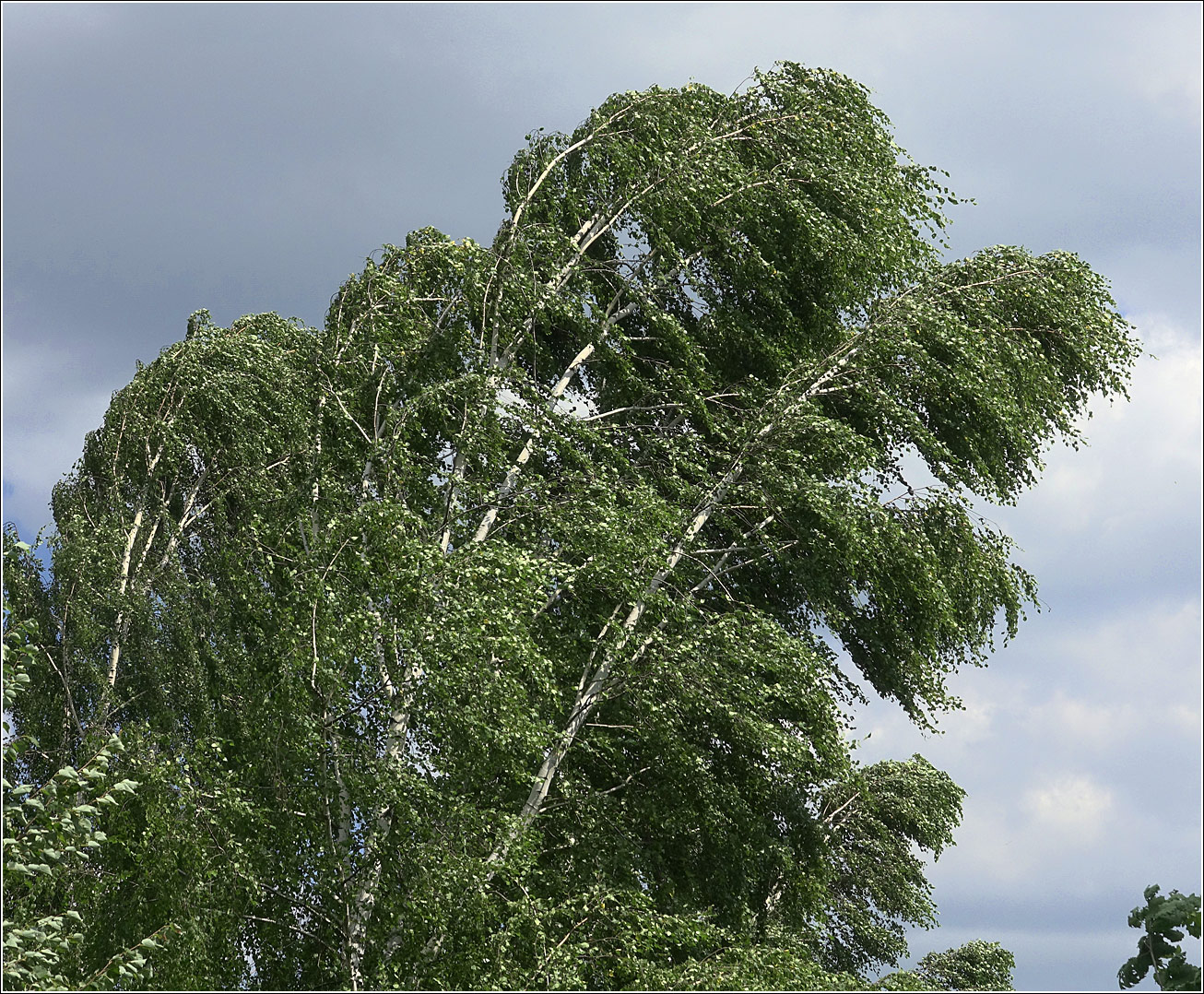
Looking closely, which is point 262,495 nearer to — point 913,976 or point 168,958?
point 168,958

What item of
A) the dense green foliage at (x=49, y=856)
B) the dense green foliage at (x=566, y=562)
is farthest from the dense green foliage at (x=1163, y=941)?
the dense green foliage at (x=49, y=856)

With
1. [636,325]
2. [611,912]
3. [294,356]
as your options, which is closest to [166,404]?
[294,356]

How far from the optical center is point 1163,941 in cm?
1129

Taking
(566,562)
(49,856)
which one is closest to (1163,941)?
(566,562)

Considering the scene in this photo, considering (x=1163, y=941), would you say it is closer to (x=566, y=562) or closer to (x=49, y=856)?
(x=566, y=562)

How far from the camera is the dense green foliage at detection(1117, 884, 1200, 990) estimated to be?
439 inches

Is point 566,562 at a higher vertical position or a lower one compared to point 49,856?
higher

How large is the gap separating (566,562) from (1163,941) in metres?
6.11

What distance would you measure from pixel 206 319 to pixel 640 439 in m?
6.71

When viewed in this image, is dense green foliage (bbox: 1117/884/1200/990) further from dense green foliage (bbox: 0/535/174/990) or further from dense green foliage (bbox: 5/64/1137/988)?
dense green foliage (bbox: 0/535/174/990)

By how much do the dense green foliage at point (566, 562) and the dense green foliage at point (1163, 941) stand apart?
235 centimetres

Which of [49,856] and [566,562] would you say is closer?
[49,856]

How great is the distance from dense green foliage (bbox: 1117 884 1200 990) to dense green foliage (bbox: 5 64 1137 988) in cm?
235

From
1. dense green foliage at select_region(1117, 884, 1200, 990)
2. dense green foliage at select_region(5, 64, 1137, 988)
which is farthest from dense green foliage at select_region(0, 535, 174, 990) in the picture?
dense green foliage at select_region(1117, 884, 1200, 990)
